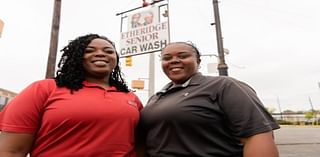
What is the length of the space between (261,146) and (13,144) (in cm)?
140

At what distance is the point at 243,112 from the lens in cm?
154

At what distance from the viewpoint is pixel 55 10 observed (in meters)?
5.07

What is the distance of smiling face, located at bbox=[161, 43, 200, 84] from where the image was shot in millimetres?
2033

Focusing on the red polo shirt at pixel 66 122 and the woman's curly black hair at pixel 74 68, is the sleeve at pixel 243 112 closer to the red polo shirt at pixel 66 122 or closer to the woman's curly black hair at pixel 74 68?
the red polo shirt at pixel 66 122

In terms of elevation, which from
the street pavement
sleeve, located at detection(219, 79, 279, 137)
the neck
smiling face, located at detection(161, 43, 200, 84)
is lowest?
the street pavement

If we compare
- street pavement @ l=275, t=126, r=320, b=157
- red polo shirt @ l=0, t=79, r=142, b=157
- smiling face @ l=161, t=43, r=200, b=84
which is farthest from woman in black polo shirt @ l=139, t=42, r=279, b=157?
street pavement @ l=275, t=126, r=320, b=157

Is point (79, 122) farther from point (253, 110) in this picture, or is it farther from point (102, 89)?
point (253, 110)

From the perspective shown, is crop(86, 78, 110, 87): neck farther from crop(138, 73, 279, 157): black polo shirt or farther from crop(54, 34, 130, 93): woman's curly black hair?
crop(138, 73, 279, 157): black polo shirt

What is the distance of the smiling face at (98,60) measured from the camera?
203 centimetres

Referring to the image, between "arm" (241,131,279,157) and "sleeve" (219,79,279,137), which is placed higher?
"sleeve" (219,79,279,137)

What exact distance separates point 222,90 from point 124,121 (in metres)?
0.68

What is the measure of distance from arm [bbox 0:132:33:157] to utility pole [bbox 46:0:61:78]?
10.4ft

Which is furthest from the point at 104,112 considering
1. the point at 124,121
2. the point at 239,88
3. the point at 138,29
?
the point at 138,29

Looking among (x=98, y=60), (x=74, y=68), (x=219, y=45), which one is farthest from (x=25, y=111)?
(x=219, y=45)
